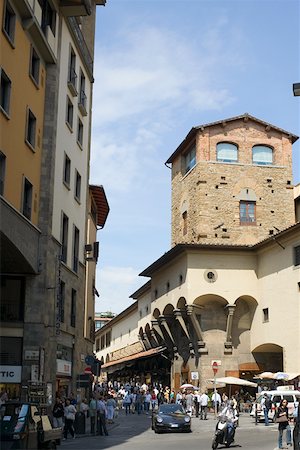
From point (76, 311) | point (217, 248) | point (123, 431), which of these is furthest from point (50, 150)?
point (217, 248)

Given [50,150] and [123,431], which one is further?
[123,431]

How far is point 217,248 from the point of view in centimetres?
4519

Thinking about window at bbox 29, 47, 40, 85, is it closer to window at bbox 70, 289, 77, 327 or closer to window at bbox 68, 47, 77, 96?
window at bbox 68, 47, 77, 96

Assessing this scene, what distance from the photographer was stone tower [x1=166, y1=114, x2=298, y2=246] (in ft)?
162

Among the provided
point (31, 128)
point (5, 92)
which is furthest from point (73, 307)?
point (5, 92)

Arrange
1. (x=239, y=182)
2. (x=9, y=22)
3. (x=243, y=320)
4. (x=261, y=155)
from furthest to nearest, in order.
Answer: (x=261, y=155)
(x=239, y=182)
(x=243, y=320)
(x=9, y=22)

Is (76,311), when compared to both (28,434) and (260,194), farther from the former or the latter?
(260,194)

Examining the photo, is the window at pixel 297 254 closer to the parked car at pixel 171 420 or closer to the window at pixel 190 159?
the window at pixel 190 159

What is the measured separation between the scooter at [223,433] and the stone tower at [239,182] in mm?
28256

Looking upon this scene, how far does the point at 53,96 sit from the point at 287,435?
1599 cm

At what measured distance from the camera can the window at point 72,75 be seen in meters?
30.4

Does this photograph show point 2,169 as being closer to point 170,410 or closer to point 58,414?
point 58,414

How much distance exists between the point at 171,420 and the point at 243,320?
19.2 metres

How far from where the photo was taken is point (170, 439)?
24.4 metres
